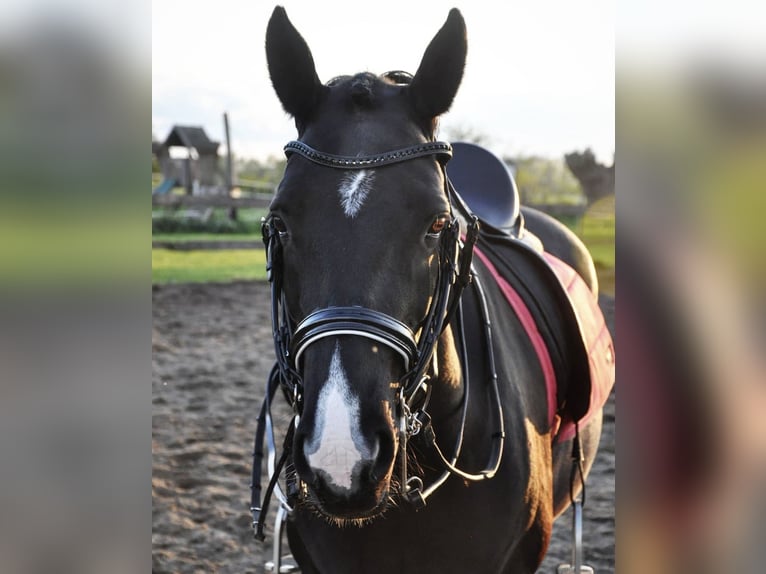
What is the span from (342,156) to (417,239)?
0.88 ft

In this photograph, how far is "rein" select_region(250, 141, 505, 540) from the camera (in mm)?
1466

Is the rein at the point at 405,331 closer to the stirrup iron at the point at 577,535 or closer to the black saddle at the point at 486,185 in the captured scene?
the stirrup iron at the point at 577,535

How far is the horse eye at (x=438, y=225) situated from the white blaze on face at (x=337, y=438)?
1.47 feet

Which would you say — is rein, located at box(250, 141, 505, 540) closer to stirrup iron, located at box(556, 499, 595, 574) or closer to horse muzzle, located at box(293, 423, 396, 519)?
horse muzzle, located at box(293, 423, 396, 519)

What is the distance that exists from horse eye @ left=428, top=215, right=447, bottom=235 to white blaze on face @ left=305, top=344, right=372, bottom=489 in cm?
45

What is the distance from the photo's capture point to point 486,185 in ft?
11.4

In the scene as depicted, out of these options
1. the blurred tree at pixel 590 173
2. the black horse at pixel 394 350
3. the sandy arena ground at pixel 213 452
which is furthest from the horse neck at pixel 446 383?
the blurred tree at pixel 590 173

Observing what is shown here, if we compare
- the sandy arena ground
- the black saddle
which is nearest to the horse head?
the black saddle

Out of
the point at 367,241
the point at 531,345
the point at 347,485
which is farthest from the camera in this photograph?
the point at 531,345

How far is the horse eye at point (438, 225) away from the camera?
64.4 inches

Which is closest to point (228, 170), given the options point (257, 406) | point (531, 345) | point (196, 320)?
point (196, 320)

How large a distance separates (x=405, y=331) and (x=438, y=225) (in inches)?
11.2
